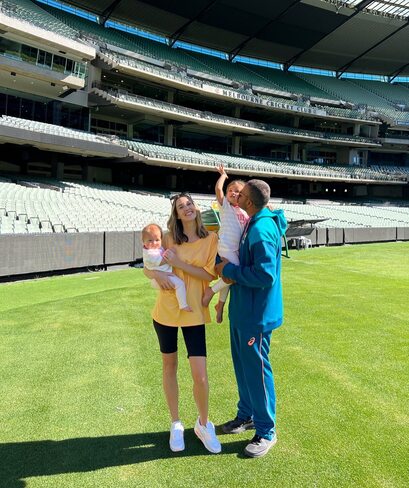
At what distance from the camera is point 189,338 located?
3365 millimetres

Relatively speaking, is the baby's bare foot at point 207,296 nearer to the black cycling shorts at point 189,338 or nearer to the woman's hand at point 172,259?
the black cycling shorts at point 189,338

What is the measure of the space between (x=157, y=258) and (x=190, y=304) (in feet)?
1.52

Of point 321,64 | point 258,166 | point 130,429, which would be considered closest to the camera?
point 130,429

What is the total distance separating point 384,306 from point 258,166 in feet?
122

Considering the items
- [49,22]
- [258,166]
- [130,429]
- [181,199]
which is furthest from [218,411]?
[258,166]

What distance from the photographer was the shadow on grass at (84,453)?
3158mm

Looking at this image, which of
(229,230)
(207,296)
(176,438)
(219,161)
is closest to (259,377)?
(207,296)

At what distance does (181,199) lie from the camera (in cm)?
336

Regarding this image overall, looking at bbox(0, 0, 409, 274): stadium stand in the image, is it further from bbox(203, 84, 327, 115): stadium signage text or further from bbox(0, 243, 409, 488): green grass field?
bbox(0, 243, 409, 488): green grass field

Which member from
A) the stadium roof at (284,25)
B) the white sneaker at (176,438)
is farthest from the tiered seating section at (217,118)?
the white sneaker at (176,438)

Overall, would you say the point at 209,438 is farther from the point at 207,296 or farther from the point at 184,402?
A: the point at 207,296

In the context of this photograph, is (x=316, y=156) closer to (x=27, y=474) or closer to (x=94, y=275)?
(x=94, y=275)

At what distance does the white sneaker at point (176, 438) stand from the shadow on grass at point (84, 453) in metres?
0.05

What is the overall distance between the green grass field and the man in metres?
0.34
